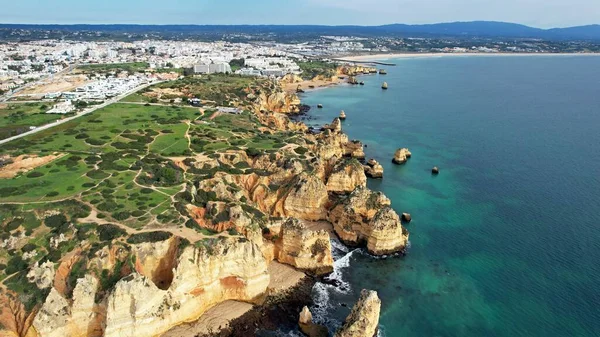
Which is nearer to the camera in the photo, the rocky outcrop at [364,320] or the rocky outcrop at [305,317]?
the rocky outcrop at [364,320]

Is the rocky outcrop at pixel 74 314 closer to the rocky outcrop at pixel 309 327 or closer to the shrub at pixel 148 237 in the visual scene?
the shrub at pixel 148 237

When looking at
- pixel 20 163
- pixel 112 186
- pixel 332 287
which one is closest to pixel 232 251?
pixel 332 287

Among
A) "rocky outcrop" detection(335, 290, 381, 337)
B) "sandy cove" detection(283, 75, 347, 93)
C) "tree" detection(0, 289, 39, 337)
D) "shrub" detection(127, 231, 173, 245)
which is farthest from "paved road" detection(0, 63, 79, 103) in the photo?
"rocky outcrop" detection(335, 290, 381, 337)

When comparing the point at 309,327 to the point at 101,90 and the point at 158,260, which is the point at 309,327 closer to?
the point at 158,260

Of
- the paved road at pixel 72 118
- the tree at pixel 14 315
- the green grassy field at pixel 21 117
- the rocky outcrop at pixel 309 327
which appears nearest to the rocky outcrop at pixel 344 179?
the rocky outcrop at pixel 309 327

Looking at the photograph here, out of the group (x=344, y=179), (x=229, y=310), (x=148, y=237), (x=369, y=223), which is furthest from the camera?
(x=344, y=179)

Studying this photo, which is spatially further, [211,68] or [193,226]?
[211,68]
